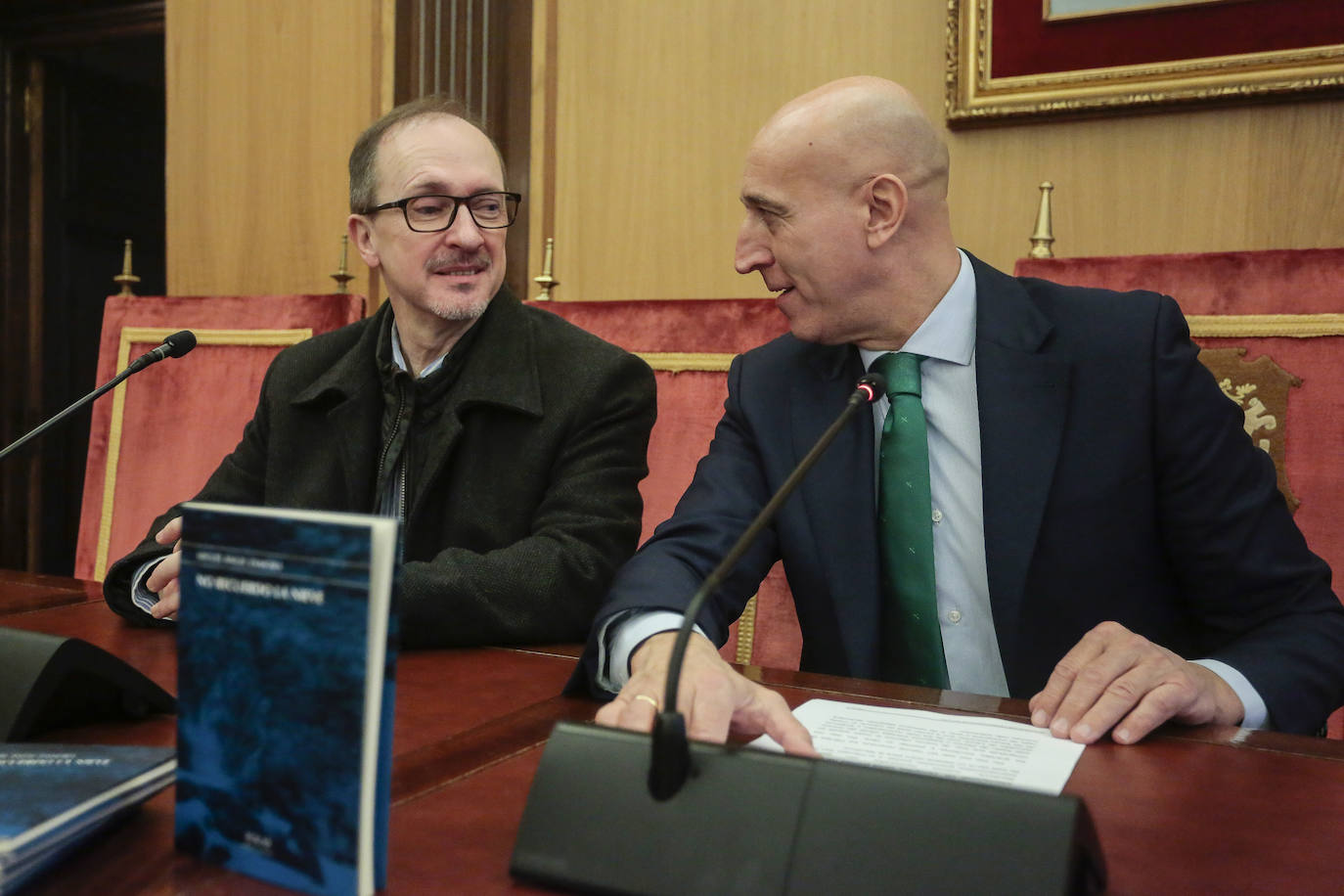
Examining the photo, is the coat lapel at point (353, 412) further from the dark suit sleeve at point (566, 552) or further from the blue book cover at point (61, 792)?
the blue book cover at point (61, 792)

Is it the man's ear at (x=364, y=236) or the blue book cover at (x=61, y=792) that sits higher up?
the man's ear at (x=364, y=236)

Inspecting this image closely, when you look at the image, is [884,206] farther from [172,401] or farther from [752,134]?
[172,401]

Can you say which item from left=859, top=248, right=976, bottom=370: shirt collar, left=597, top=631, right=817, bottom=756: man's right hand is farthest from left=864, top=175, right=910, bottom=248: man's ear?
left=597, top=631, right=817, bottom=756: man's right hand

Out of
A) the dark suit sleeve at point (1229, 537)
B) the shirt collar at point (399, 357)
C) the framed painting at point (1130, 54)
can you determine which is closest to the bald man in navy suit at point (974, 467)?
the dark suit sleeve at point (1229, 537)

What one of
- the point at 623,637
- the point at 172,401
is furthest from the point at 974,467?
the point at 172,401

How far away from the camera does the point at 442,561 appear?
1317 mm

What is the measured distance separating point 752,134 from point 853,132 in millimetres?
1189

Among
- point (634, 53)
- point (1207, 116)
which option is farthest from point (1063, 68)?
point (634, 53)

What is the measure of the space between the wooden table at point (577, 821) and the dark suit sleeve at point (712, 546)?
0.33 feet

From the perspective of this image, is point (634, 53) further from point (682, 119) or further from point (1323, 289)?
point (1323, 289)

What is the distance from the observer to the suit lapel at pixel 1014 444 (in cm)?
130

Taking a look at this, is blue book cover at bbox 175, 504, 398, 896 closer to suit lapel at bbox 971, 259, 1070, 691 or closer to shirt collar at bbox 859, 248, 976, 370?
suit lapel at bbox 971, 259, 1070, 691

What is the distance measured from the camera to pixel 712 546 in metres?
1.29

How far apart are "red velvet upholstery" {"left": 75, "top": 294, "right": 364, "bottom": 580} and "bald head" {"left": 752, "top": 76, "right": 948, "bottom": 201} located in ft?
4.19
